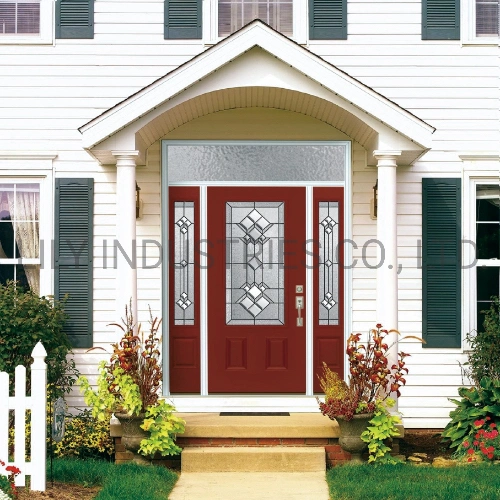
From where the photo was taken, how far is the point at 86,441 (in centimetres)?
825

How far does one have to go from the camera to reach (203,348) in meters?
8.98

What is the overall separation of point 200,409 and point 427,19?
4721 millimetres

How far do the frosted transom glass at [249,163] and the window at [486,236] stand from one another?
5.05ft

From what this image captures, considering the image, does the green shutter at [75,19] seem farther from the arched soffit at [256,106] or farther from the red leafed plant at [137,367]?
the red leafed plant at [137,367]

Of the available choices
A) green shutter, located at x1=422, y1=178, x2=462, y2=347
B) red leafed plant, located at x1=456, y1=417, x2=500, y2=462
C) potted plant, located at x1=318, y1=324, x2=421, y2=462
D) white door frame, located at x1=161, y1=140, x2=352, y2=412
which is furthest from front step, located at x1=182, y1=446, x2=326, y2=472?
green shutter, located at x1=422, y1=178, x2=462, y2=347

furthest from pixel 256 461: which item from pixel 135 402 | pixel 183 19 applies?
pixel 183 19

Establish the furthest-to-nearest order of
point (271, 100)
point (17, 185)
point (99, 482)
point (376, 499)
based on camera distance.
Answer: point (17, 185) < point (271, 100) < point (99, 482) < point (376, 499)

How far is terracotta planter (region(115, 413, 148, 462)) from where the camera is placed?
7590 millimetres

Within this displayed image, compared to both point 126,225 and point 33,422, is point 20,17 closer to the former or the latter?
point 126,225

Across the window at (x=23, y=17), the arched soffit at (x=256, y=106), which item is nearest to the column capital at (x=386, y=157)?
the arched soffit at (x=256, y=106)

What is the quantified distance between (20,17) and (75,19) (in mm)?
621

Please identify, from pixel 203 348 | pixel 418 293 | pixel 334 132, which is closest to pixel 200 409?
pixel 203 348

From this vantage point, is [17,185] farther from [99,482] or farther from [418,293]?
[418,293]

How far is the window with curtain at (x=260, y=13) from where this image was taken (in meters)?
9.17
